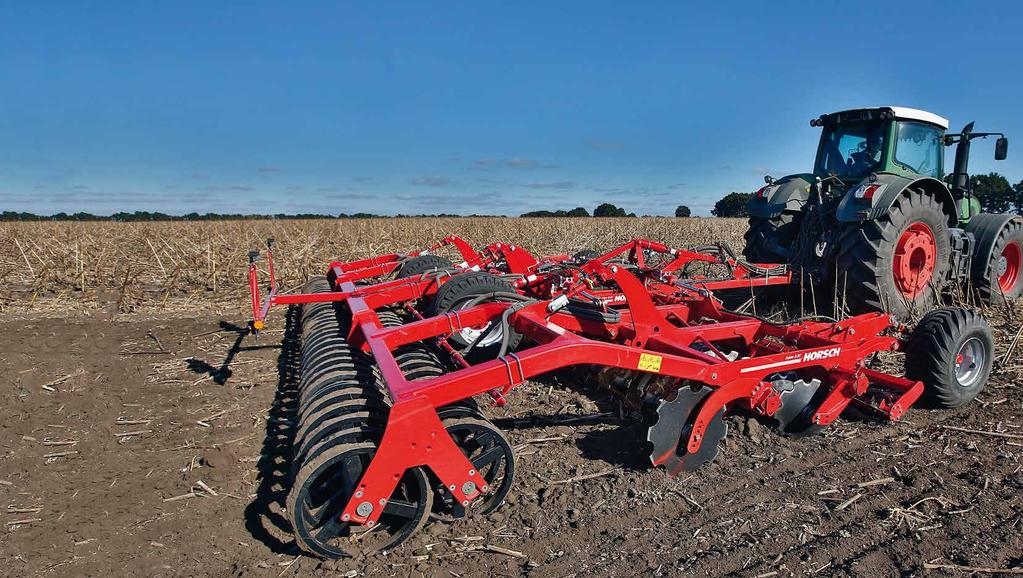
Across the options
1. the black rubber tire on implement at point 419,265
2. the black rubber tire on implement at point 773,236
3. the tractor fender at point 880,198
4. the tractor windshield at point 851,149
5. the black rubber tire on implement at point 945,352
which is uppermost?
the tractor windshield at point 851,149

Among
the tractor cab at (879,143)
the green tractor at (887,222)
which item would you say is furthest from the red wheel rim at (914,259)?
the tractor cab at (879,143)

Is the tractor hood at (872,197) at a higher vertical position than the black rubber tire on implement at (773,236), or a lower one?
higher

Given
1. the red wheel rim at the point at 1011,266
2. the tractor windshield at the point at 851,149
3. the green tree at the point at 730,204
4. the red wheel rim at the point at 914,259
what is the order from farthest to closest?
the green tree at the point at 730,204
the red wheel rim at the point at 1011,266
the tractor windshield at the point at 851,149
the red wheel rim at the point at 914,259

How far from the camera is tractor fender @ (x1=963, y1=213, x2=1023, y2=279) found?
6820mm

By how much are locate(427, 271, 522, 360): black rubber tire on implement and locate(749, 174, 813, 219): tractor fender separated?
3.82 meters

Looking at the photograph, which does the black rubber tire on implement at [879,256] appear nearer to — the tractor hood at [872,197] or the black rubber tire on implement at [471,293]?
the tractor hood at [872,197]

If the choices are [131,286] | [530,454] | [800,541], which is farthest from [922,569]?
[131,286]

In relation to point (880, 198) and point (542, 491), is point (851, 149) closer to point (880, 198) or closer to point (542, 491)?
point (880, 198)

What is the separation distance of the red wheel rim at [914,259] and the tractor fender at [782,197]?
4.05 ft

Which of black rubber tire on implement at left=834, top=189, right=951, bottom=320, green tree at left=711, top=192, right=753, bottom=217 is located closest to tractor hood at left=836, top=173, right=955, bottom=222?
black rubber tire on implement at left=834, top=189, right=951, bottom=320

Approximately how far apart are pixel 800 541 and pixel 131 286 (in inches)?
357

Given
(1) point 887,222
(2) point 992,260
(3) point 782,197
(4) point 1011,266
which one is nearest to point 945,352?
(1) point 887,222

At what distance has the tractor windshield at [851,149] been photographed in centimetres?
655

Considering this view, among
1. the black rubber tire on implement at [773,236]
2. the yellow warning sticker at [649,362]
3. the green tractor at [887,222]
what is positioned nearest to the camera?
the yellow warning sticker at [649,362]
